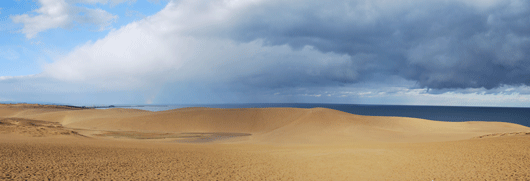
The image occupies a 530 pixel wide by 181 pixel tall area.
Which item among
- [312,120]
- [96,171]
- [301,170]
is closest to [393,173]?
[301,170]

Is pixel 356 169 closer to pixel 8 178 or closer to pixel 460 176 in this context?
pixel 460 176

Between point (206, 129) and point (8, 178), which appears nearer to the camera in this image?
point (8, 178)

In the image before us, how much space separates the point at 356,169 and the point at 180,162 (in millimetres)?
7864

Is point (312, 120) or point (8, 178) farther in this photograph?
Answer: point (312, 120)

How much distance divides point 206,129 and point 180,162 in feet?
72.0

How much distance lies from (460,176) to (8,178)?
15.3m

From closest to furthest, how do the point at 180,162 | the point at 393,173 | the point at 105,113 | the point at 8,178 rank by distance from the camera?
the point at 8,178
the point at 393,173
the point at 180,162
the point at 105,113

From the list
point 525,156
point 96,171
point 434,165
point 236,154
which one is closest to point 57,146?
point 96,171

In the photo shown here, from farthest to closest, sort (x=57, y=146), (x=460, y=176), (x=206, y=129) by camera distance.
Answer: (x=206, y=129) → (x=57, y=146) → (x=460, y=176)

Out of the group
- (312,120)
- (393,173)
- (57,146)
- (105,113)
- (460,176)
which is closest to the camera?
(460,176)

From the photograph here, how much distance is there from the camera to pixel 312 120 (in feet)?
109

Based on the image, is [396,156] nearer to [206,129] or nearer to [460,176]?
[460,176]

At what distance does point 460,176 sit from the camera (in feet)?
35.1

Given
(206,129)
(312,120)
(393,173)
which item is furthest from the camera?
(206,129)
